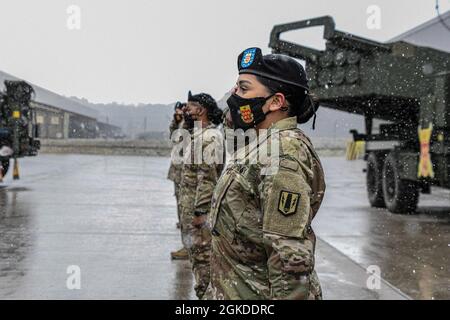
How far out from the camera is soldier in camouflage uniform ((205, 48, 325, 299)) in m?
1.92

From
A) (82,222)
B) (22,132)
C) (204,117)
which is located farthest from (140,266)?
(22,132)

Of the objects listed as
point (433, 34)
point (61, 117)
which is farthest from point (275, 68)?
point (61, 117)

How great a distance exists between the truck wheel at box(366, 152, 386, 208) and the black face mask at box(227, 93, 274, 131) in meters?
9.86

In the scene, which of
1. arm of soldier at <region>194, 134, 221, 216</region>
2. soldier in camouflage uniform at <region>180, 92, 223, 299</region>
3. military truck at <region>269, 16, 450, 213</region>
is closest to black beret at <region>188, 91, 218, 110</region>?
soldier in camouflage uniform at <region>180, 92, 223, 299</region>

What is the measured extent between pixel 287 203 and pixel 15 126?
1504 centimetres

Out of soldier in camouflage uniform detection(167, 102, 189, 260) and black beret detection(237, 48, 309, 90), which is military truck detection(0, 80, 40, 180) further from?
black beret detection(237, 48, 309, 90)

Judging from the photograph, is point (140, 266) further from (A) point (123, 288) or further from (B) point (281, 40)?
(B) point (281, 40)

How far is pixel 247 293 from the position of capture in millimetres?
2102

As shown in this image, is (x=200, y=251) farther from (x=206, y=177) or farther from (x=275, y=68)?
(x=275, y=68)

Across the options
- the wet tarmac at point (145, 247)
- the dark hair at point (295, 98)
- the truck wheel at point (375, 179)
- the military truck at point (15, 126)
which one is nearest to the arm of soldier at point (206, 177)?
the wet tarmac at point (145, 247)

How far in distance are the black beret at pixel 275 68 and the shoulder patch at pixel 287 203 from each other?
0.43 metres

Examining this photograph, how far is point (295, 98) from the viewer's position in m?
2.19

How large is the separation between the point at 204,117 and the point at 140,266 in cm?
171

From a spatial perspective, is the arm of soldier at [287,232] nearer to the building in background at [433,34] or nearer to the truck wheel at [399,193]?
the truck wheel at [399,193]
